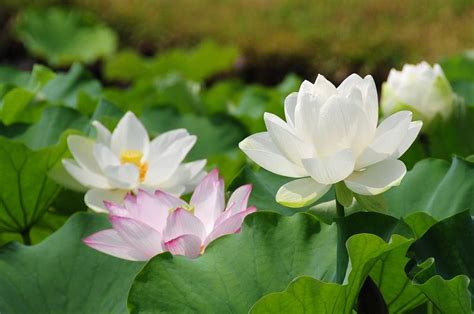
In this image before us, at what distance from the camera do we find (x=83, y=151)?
1320 mm

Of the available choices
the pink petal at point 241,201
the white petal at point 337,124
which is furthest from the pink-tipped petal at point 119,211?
the white petal at point 337,124

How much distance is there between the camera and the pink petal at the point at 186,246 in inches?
38.5

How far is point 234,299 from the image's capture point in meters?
0.95

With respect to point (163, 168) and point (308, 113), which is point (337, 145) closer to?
point (308, 113)

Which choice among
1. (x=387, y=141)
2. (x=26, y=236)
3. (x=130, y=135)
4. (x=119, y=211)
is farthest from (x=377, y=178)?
(x=26, y=236)

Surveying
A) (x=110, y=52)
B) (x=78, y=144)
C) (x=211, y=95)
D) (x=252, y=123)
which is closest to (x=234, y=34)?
(x=110, y=52)

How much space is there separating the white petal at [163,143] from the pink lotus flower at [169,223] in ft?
0.97

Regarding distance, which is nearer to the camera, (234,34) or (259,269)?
(259,269)

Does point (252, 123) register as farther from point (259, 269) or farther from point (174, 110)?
point (259, 269)

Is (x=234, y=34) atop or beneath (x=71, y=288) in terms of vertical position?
beneath

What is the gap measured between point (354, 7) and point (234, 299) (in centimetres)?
507

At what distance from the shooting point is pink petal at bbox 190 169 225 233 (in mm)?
1033

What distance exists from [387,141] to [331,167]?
6 centimetres

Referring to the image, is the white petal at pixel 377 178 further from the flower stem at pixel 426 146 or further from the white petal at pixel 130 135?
the flower stem at pixel 426 146
